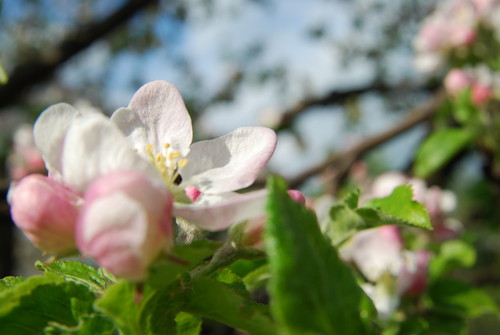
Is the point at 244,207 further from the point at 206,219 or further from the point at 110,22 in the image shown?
the point at 110,22

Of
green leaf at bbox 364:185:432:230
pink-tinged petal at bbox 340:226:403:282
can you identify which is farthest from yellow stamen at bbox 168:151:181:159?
pink-tinged petal at bbox 340:226:403:282

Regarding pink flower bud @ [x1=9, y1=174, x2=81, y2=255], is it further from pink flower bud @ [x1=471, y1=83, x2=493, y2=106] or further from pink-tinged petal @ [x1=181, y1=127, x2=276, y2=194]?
pink flower bud @ [x1=471, y1=83, x2=493, y2=106]

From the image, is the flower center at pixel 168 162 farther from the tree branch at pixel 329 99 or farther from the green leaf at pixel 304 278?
the tree branch at pixel 329 99

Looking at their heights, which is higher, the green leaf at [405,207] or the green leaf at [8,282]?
the green leaf at [8,282]

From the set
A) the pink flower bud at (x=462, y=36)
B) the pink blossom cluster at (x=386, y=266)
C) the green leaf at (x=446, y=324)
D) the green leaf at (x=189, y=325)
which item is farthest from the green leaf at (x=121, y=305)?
the pink flower bud at (x=462, y=36)

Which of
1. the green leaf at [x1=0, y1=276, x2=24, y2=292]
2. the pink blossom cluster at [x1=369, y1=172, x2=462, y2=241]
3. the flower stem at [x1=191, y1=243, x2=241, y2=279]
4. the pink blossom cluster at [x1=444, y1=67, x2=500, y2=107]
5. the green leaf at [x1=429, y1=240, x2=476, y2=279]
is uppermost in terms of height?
the green leaf at [x1=0, y1=276, x2=24, y2=292]

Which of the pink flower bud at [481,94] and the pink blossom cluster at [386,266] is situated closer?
the pink blossom cluster at [386,266]

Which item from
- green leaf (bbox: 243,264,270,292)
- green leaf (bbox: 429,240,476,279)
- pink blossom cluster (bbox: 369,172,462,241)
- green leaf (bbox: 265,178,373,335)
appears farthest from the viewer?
pink blossom cluster (bbox: 369,172,462,241)
